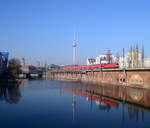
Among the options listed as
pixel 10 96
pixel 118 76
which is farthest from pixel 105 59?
pixel 10 96

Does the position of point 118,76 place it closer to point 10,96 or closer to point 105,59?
point 10,96

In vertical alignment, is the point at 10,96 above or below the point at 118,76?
below

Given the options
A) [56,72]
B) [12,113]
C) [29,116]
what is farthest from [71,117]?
[56,72]

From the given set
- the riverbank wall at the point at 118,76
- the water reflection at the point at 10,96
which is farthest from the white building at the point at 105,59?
the water reflection at the point at 10,96

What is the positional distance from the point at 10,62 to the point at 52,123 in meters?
67.3

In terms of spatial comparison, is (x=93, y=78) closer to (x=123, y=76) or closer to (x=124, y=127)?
(x=123, y=76)

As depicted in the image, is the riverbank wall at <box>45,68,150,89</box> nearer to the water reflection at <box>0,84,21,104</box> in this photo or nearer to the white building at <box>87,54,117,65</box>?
the white building at <box>87,54,117,65</box>

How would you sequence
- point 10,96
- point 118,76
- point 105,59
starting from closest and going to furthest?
point 10,96 < point 118,76 < point 105,59

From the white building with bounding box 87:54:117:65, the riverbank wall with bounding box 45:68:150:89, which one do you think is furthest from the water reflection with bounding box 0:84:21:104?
the white building with bounding box 87:54:117:65

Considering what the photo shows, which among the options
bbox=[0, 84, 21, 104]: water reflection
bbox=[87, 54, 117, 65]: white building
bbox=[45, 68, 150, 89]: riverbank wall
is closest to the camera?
bbox=[0, 84, 21, 104]: water reflection

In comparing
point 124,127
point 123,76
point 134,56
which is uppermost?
point 134,56

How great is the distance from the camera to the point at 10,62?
76.2 metres

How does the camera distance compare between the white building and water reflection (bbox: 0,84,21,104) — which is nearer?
water reflection (bbox: 0,84,21,104)

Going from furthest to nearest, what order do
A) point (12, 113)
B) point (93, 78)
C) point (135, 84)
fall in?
1. point (93, 78)
2. point (135, 84)
3. point (12, 113)
